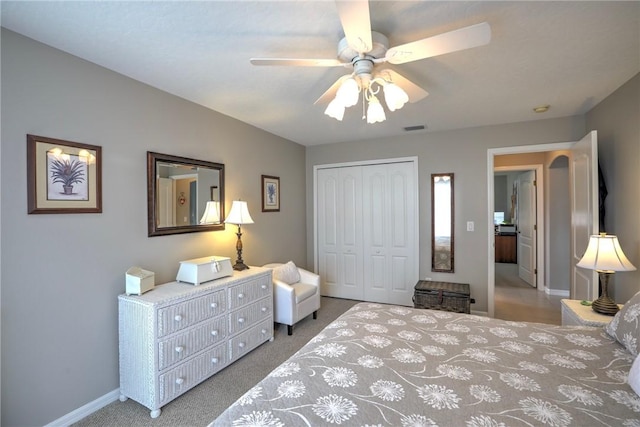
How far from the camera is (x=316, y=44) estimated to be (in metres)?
1.80

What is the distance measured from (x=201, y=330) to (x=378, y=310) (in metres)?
1.37

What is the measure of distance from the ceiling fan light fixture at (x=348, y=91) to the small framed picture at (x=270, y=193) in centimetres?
229

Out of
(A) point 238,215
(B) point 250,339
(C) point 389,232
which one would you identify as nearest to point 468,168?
(C) point 389,232

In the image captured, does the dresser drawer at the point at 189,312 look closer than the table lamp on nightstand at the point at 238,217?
Yes

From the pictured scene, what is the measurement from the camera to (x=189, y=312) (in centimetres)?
216

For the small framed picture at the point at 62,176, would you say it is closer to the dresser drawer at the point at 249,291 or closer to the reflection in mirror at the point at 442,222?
the dresser drawer at the point at 249,291

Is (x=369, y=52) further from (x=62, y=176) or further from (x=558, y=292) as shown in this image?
(x=558, y=292)

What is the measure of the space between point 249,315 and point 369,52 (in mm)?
2366

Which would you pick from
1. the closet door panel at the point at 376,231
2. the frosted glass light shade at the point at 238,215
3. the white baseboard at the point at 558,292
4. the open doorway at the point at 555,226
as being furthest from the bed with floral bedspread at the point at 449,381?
the white baseboard at the point at 558,292

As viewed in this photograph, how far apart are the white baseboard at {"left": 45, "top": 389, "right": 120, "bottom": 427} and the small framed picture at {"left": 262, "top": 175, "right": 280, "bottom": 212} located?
7.47 ft

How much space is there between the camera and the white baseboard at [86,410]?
1848 mm

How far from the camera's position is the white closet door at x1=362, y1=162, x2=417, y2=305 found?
405 centimetres

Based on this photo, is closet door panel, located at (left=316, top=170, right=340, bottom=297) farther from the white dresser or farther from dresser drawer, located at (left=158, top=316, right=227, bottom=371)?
dresser drawer, located at (left=158, top=316, right=227, bottom=371)

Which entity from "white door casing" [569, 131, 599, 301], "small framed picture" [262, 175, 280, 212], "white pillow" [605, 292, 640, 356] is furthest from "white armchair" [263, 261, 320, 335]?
"white door casing" [569, 131, 599, 301]
